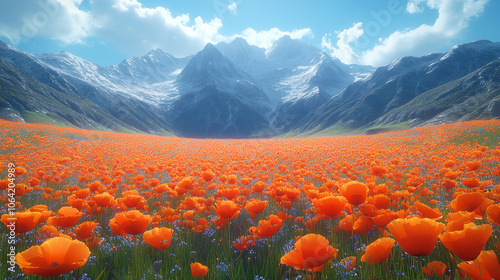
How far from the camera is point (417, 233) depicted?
148 centimetres

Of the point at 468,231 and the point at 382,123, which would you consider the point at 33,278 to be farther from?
the point at 382,123

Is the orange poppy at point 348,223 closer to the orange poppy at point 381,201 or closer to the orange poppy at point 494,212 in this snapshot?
the orange poppy at point 381,201

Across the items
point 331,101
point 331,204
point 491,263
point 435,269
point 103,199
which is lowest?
point 435,269

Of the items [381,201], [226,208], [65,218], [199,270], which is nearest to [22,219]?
[65,218]

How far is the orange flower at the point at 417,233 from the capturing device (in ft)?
4.78

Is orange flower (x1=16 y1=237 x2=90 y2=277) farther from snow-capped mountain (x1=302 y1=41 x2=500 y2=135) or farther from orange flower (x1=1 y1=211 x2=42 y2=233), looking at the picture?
snow-capped mountain (x1=302 y1=41 x2=500 y2=135)

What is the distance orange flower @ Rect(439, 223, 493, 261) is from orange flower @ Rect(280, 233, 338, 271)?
2.31 ft

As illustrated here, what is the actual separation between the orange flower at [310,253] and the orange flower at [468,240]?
0.70m

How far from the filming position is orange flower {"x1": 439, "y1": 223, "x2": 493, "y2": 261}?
1.30 meters

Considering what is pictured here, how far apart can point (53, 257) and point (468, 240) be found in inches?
Result: 107

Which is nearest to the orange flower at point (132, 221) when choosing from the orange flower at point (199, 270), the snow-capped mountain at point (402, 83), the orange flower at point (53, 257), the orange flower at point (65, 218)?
the orange flower at point (53, 257)

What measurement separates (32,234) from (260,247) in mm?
3240

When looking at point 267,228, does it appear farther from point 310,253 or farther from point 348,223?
point 348,223

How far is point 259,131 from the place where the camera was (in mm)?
188250
